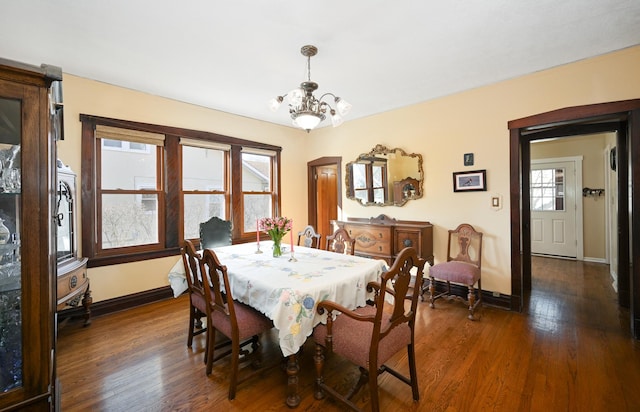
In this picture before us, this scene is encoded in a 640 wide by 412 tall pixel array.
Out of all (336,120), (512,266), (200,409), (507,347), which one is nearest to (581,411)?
(507,347)

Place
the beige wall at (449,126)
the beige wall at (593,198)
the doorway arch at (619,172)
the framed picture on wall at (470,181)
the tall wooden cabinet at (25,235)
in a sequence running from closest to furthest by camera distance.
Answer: the tall wooden cabinet at (25,235) < the doorway arch at (619,172) < the beige wall at (449,126) < the framed picture on wall at (470,181) < the beige wall at (593,198)

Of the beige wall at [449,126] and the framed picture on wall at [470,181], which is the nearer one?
the beige wall at [449,126]

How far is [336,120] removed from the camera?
2.66 metres

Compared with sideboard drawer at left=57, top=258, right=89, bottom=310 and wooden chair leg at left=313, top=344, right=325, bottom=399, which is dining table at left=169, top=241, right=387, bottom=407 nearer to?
wooden chair leg at left=313, top=344, right=325, bottom=399

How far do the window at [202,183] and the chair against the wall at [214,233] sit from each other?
671mm

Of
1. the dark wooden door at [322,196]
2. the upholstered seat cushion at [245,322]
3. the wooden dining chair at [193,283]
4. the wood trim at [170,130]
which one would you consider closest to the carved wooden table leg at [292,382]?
the upholstered seat cushion at [245,322]

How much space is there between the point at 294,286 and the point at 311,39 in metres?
2.02

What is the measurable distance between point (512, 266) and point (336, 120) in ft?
8.79

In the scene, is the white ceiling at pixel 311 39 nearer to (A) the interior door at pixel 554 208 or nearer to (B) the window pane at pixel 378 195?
(B) the window pane at pixel 378 195

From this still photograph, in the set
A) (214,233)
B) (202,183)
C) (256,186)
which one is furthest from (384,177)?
(202,183)

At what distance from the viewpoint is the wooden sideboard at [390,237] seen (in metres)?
3.69

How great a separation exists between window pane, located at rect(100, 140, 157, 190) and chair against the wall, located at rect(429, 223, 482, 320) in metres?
3.86

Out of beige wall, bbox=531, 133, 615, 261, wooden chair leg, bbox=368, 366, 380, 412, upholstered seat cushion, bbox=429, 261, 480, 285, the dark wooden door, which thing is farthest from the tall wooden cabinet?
beige wall, bbox=531, 133, 615, 261

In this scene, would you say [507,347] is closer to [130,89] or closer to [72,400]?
[72,400]
